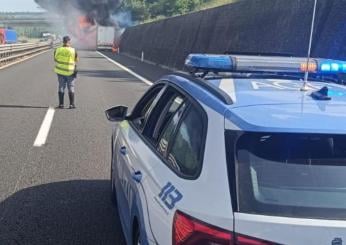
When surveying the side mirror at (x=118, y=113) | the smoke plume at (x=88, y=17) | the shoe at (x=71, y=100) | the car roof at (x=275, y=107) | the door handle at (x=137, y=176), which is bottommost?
the smoke plume at (x=88, y=17)

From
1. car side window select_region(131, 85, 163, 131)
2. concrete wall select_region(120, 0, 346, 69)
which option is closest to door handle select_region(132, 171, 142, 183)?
car side window select_region(131, 85, 163, 131)

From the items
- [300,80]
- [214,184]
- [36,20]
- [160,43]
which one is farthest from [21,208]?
[36,20]

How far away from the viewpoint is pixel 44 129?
426 inches

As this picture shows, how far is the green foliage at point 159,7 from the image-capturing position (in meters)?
75.4

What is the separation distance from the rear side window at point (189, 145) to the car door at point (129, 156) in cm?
28

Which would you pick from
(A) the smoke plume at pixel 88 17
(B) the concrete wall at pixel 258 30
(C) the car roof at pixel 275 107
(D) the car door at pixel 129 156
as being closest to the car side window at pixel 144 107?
(D) the car door at pixel 129 156

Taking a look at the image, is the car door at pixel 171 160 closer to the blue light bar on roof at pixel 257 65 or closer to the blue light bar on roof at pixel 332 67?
the blue light bar on roof at pixel 257 65

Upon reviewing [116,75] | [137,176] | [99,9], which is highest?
[137,176]

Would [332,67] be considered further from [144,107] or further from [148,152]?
[144,107]

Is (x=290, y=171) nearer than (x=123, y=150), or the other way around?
(x=290, y=171)

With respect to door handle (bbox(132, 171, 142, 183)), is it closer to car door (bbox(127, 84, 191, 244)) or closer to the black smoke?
car door (bbox(127, 84, 191, 244))

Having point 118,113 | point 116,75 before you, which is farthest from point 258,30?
point 118,113

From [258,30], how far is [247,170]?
1786cm

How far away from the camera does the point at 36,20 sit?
16038 cm
